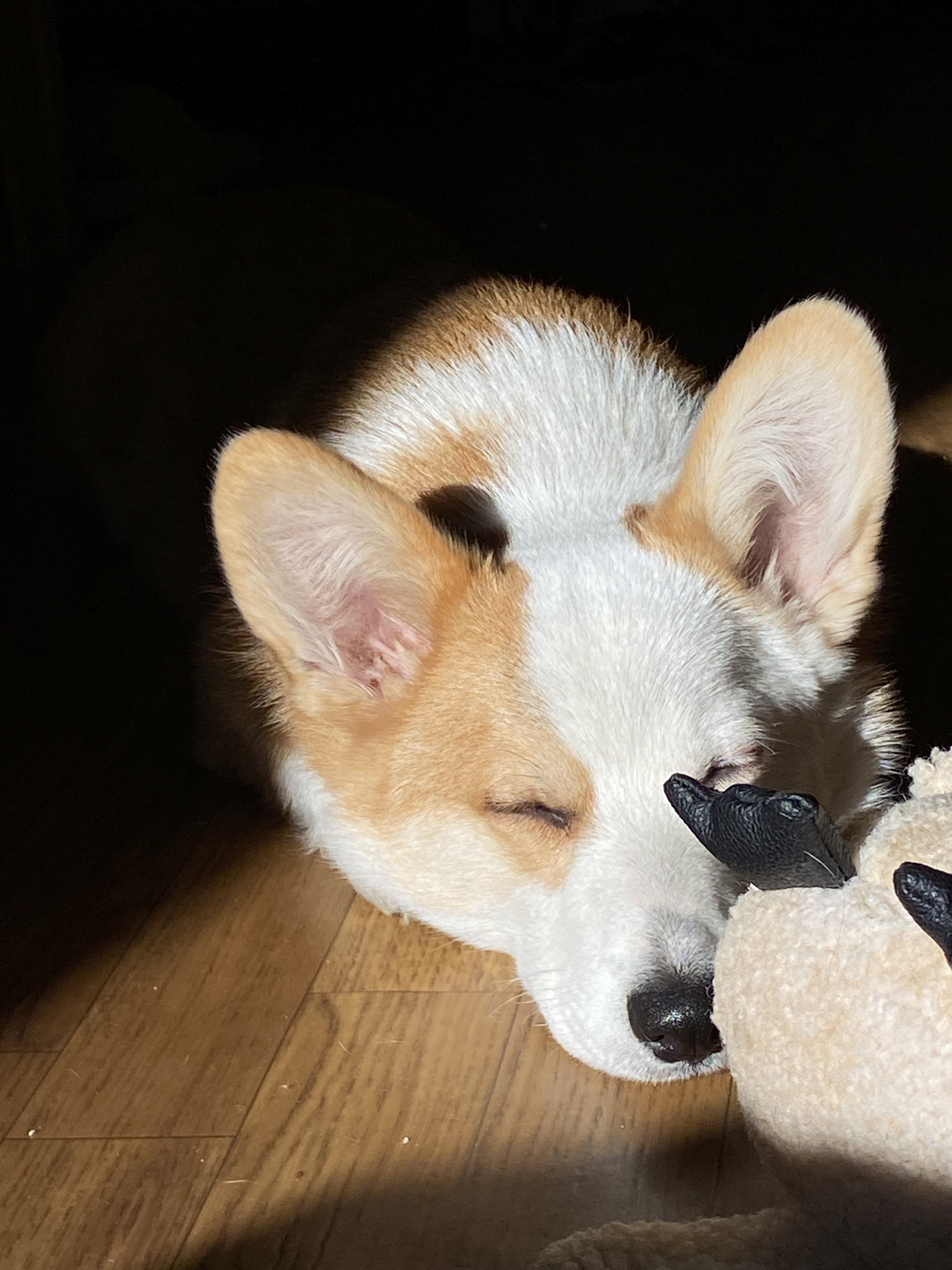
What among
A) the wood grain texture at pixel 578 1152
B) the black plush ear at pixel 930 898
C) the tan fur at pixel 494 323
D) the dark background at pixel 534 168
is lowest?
the dark background at pixel 534 168

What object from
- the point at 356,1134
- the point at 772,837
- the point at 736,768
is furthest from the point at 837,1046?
the point at 356,1134

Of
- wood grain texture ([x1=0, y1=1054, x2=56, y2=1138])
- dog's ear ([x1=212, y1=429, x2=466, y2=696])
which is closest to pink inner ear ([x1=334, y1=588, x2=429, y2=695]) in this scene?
dog's ear ([x1=212, y1=429, x2=466, y2=696])

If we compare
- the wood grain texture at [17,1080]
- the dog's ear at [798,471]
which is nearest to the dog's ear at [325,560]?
the dog's ear at [798,471]

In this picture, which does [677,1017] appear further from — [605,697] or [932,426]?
[932,426]

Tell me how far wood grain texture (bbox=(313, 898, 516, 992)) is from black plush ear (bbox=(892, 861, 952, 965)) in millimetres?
870

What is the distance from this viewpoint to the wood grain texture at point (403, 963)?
1693 millimetres

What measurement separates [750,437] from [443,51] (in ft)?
16.6

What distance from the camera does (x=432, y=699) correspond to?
158cm

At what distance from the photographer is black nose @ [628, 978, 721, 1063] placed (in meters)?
1.32

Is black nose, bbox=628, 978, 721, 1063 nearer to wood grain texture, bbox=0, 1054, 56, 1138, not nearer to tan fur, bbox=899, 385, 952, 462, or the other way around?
wood grain texture, bbox=0, 1054, 56, 1138

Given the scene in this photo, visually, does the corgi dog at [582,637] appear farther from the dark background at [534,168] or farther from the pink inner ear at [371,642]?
the dark background at [534,168]

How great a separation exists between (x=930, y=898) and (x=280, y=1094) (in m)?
0.88

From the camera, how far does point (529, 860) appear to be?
1.51 metres

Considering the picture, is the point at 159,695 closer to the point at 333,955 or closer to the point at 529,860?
the point at 333,955
